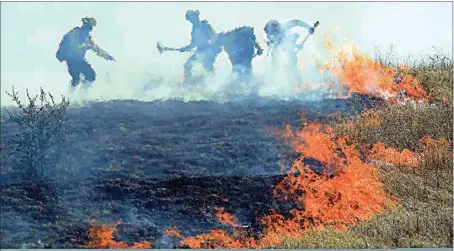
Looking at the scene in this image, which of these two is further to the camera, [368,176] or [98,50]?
[368,176]

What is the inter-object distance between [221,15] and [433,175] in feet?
8.48

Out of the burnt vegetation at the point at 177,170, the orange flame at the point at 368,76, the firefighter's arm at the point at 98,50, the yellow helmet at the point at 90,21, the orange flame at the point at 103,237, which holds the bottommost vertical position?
the orange flame at the point at 103,237

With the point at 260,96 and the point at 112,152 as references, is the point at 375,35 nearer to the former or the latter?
the point at 260,96

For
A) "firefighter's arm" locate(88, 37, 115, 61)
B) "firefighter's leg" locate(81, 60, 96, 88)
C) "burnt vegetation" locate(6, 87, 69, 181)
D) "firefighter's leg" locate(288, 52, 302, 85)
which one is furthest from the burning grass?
"firefighter's arm" locate(88, 37, 115, 61)

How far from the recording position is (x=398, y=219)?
7.75 metres

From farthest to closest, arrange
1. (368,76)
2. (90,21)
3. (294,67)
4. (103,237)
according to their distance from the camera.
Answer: (368,76) → (294,67) → (90,21) → (103,237)

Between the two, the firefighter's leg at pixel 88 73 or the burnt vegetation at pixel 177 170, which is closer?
the burnt vegetation at pixel 177 170

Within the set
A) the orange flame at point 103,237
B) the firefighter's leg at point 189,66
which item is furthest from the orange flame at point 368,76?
the orange flame at point 103,237

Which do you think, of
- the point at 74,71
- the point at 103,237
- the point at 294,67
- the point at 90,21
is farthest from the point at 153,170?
the point at 294,67

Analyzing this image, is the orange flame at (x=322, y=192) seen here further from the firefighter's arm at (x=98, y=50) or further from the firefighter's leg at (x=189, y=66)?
the firefighter's arm at (x=98, y=50)

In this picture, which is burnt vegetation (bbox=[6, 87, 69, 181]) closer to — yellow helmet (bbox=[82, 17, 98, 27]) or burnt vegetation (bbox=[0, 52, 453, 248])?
burnt vegetation (bbox=[0, 52, 453, 248])

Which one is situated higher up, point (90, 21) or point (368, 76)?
point (90, 21)

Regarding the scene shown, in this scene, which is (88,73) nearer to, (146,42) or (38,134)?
(146,42)

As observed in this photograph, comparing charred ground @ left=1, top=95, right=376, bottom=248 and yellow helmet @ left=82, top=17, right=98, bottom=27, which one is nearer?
charred ground @ left=1, top=95, right=376, bottom=248
